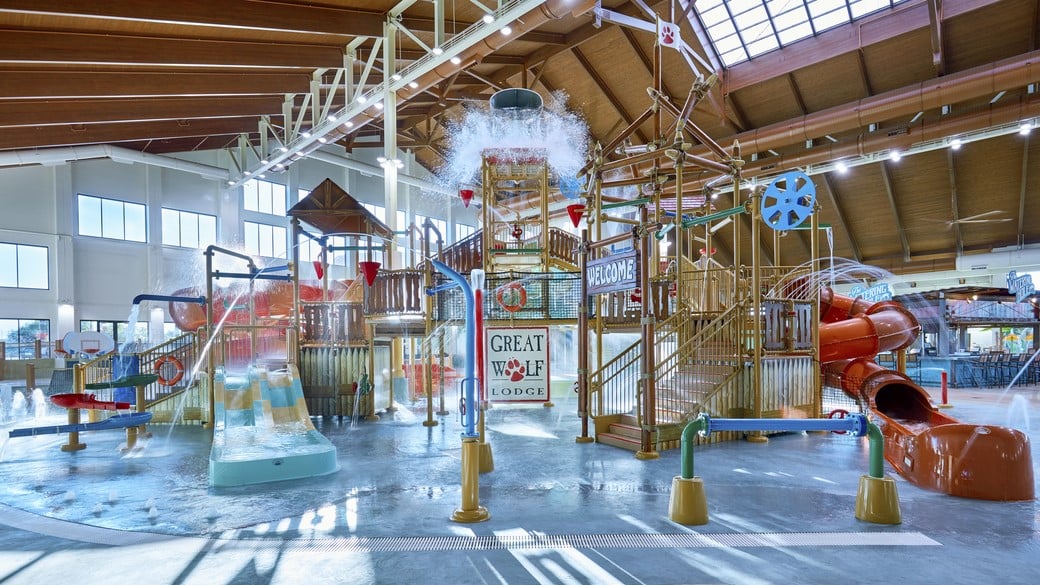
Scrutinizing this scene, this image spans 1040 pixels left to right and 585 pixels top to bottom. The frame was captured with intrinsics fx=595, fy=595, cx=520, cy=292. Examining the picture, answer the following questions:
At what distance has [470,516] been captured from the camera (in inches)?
229

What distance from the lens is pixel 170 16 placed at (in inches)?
481

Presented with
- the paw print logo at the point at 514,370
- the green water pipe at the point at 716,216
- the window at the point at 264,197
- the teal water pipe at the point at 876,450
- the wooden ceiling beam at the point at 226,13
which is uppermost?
the wooden ceiling beam at the point at 226,13

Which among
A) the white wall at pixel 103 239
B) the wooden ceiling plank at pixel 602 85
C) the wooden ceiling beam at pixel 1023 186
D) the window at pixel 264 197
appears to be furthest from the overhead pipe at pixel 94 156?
the wooden ceiling beam at pixel 1023 186

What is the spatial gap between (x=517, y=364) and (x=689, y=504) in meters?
3.23

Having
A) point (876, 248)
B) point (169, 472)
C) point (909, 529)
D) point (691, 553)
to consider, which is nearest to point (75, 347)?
point (169, 472)

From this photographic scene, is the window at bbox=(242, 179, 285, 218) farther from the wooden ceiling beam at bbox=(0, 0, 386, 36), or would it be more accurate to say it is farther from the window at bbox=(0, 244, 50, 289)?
the wooden ceiling beam at bbox=(0, 0, 386, 36)

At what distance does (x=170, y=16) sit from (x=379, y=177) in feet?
67.6

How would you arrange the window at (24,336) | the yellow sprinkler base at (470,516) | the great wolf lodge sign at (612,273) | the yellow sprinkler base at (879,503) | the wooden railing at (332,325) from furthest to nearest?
1. the window at (24,336)
2. the wooden railing at (332,325)
3. the great wolf lodge sign at (612,273)
4. the yellow sprinkler base at (470,516)
5. the yellow sprinkler base at (879,503)

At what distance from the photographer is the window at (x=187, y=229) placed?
2645cm

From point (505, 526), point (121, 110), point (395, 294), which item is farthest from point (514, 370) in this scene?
point (121, 110)

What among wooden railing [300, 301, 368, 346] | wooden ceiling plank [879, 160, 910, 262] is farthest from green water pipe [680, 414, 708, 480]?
wooden ceiling plank [879, 160, 910, 262]

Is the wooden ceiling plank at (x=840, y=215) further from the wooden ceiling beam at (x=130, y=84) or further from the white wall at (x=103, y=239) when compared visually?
the wooden ceiling beam at (x=130, y=84)

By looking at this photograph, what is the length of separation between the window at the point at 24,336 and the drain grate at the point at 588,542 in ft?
80.6

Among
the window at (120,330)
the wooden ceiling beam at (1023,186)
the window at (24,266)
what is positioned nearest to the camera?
the wooden ceiling beam at (1023,186)
